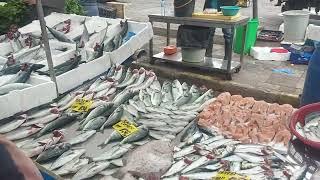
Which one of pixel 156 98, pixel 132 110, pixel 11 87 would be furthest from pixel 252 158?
pixel 11 87

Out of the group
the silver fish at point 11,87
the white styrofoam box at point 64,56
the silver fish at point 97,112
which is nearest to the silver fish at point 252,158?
the silver fish at point 97,112

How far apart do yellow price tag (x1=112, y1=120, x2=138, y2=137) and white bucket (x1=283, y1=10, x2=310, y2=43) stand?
4829 millimetres

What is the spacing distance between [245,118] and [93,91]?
2031 mm

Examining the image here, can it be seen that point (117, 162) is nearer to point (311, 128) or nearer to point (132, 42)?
point (311, 128)

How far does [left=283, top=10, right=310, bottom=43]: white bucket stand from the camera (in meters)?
7.04

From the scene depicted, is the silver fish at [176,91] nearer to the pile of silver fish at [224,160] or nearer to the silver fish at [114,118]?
the silver fish at [114,118]

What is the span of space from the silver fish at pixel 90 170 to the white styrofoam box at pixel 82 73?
61.5 inches

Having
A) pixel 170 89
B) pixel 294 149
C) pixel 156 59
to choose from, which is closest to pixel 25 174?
pixel 294 149

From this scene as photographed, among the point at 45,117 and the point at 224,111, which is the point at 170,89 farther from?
the point at 45,117

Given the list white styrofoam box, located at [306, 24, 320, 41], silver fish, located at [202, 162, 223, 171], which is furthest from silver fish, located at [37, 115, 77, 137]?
white styrofoam box, located at [306, 24, 320, 41]

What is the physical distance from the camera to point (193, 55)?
5824 mm

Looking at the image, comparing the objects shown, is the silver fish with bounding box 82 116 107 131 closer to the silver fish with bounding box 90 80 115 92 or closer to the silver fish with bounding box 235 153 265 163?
the silver fish with bounding box 90 80 115 92

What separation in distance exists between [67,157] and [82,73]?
1.69 metres

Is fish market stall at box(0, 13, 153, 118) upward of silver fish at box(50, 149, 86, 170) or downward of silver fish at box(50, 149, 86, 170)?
upward
